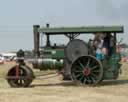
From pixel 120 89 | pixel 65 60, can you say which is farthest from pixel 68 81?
pixel 120 89

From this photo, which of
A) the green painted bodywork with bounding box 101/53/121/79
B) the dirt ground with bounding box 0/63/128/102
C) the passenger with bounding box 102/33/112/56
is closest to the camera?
the dirt ground with bounding box 0/63/128/102

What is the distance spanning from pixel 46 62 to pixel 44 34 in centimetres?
94

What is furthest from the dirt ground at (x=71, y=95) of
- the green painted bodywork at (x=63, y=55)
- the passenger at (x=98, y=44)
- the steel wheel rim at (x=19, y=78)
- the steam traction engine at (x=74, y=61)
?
the steel wheel rim at (x=19, y=78)

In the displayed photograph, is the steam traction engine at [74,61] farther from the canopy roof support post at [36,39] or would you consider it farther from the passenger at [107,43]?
the passenger at [107,43]

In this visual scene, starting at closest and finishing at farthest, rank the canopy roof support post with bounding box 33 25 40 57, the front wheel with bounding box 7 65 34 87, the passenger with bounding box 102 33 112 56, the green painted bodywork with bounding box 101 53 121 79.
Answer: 1. the front wheel with bounding box 7 65 34 87
2. the green painted bodywork with bounding box 101 53 121 79
3. the passenger with bounding box 102 33 112 56
4. the canopy roof support post with bounding box 33 25 40 57

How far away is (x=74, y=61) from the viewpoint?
1583cm

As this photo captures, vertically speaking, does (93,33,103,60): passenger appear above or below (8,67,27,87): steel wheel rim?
above

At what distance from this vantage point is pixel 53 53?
52.9 feet

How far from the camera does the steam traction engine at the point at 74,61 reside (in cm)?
1584

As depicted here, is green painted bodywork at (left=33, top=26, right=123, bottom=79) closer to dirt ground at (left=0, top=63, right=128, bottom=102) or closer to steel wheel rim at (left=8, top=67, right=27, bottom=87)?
steel wheel rim at (left=8, top=67, right=27, bottom=87)

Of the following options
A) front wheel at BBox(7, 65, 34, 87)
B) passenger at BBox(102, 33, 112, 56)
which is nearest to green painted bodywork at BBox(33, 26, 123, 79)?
passenger at BBox(102, 33, 112, 56)

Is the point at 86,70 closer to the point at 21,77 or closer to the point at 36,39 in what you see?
the point at 36,39

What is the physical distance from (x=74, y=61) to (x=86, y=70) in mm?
480

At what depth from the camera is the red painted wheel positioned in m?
15.8
